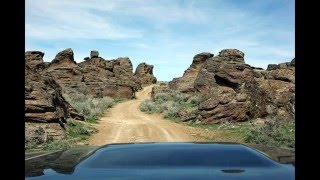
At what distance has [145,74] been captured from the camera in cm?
9112

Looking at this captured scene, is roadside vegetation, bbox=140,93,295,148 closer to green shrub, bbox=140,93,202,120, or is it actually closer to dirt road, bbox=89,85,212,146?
green shrub, bbox=140,93,202,120

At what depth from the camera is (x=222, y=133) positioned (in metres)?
23.1

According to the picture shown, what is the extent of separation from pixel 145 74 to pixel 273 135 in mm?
71047

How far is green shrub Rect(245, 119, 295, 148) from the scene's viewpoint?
765 inches

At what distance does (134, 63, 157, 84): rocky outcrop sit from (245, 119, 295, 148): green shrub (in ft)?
219

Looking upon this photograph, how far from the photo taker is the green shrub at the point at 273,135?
63.7ft

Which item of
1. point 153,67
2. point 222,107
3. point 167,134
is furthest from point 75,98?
point 153,67

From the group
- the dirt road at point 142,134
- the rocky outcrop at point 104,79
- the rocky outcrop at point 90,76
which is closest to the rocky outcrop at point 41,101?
the dirt road at point 142,134

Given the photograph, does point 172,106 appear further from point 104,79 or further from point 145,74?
point 145,74

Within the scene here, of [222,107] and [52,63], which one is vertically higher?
[52,63]

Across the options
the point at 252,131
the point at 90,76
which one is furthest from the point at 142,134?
the point at 90,76

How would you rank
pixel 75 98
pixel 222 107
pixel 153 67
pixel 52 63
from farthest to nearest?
pixel 153 67 < pixel 52 63 < pixel 75 98 < pixel 222 107
